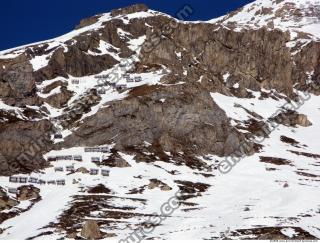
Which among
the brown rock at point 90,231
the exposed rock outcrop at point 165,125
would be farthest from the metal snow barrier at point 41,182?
the brown rock at point 90,231

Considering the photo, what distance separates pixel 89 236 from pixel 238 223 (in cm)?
2294

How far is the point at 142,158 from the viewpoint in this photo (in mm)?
135250

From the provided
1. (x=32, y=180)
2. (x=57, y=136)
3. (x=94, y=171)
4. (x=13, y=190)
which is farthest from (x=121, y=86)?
(x=13, y=190)

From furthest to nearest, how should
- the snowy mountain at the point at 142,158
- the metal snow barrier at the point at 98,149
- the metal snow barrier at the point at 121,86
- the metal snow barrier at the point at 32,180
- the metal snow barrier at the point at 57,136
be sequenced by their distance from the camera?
1. the metal snow barrier at the point at 121,86
2. the metal snow barrier at the point at 57,136
3. the metal snow barrier at the point at 98,149
4. the metal snow barrier at the point at 32,180
5. the snowy mountain at the point at 142,158

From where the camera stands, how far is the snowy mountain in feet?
296

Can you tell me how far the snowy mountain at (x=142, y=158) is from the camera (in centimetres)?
9025

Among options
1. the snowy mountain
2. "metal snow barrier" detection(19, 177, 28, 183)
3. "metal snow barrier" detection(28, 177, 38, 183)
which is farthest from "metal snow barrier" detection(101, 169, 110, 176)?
"metal snow barrier" detection(19, 177, 28, 183)

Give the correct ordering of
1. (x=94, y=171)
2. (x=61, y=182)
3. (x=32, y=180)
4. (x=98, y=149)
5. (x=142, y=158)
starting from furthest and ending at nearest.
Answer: (x=98, y=149)
(x=142, y=158)
(x=94, y=171)
(x=32, y=180)
(x=61, y=182)

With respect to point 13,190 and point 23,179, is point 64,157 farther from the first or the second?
point 13,190

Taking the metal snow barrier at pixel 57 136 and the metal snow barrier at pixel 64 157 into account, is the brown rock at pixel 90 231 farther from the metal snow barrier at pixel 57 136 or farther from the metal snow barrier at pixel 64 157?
the metal snow barrier at pixel 57 136

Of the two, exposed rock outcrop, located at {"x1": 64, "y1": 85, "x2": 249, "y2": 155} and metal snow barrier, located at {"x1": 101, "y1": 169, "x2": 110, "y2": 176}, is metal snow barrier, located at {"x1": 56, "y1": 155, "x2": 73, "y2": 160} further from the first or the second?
metal snow barrier, located at {"x1": 101, "y1": 169, "x2": 110, "y2": 176}

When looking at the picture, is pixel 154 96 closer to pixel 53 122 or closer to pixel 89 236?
pixel 53 122

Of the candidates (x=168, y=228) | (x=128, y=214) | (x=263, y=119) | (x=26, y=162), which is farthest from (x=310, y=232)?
(x=263, y=119)

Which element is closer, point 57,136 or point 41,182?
point 41,182
